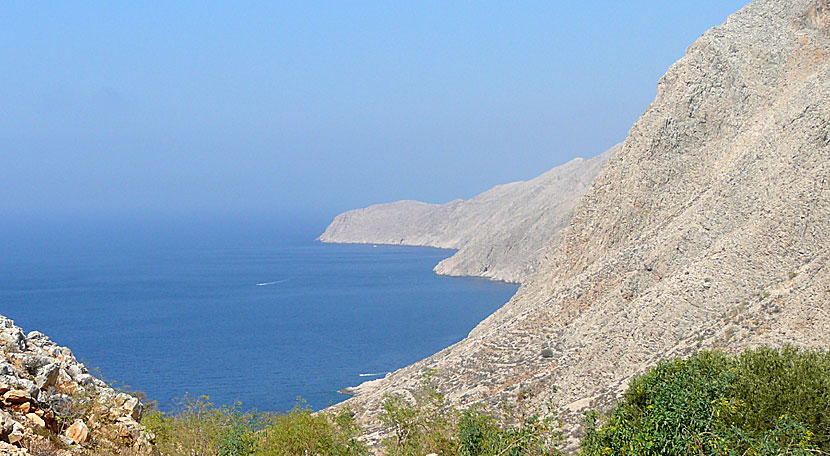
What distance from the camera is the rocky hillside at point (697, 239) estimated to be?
103 feet

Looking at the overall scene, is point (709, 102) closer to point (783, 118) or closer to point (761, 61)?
point (761, 61)

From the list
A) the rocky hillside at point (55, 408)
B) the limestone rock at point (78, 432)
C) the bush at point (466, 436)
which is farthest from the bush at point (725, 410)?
the limestone rock at point (78, 432)

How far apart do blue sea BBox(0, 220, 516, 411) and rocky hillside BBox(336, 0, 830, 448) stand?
83.7ft

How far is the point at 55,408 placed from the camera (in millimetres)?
14312

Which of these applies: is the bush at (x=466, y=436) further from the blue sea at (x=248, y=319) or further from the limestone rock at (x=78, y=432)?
the blue sea at (x=248, y=319)

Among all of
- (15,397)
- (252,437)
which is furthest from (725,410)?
(15,397)

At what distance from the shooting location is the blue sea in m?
70.9

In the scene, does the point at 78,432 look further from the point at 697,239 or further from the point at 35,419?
the point at 697,239

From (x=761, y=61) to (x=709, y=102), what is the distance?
3.88 metres

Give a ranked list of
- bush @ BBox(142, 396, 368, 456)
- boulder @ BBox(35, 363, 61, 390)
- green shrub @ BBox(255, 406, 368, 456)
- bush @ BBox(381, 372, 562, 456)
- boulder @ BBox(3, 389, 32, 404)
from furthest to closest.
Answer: green shrub @ BBox(255, 406, 368, 456)
bush @ BBox(142, 396, 368, 456)
bush @ BBox(381, 372, 562, 456)
boulder @ BBox(35, 363, 61, 390)
boulder @ BBox(3, 389, 32, 404)

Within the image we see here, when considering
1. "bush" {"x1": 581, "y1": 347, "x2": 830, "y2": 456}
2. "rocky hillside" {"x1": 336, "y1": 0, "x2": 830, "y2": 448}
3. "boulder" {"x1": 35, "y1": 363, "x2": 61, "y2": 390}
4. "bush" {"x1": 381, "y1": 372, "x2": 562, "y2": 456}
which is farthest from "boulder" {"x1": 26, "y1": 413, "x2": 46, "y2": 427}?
"rocky hillside" {"x1": 336, "y1": 0, "x2": 830, "y2": 448}

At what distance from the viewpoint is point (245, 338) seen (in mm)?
92750

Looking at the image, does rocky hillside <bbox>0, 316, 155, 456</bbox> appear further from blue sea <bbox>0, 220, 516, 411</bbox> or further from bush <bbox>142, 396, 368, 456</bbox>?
blue sea <bbox>0, 220, 516, 411</bbox>

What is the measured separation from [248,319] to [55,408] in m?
95.4
